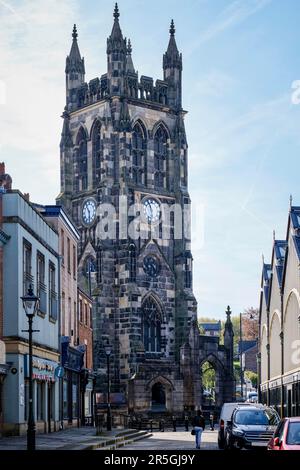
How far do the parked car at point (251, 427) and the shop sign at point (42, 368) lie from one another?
34.2 feet

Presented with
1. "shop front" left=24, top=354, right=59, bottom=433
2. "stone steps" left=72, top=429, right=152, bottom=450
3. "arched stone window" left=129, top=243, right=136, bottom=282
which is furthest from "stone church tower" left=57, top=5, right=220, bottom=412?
"shop front" left=24, top=354, right=59, bottom=433

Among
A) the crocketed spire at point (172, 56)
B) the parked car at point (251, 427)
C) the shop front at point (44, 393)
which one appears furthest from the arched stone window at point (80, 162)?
the parked car at point (251, 427)

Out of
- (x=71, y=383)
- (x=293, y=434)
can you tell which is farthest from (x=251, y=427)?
(x=71, y=383)

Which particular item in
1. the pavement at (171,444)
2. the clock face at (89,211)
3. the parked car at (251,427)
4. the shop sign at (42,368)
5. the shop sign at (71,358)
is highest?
the clock face at (89,211)

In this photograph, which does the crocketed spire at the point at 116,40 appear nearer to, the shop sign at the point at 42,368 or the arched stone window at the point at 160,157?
the arched stone window at the point at 160,157

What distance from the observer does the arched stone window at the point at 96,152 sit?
3686 inches

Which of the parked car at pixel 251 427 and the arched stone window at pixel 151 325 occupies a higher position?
the arched stone window at pixel 151 325

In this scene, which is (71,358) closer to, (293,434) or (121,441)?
(121,441)

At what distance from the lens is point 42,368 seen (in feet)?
149

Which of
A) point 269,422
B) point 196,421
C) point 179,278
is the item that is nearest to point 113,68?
point 179,278

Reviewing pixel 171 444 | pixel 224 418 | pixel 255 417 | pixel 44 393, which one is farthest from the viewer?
pixel 44 393

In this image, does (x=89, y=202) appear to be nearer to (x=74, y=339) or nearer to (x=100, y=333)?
(x=100, y=333)

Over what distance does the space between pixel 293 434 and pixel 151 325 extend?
2773 inches
